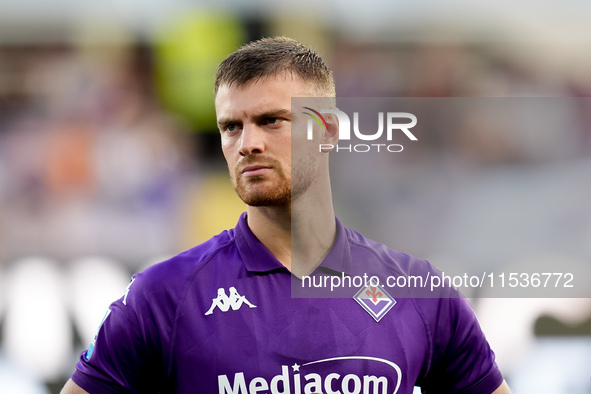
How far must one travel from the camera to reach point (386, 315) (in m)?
2.24

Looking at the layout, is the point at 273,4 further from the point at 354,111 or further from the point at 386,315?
the point at 386,315

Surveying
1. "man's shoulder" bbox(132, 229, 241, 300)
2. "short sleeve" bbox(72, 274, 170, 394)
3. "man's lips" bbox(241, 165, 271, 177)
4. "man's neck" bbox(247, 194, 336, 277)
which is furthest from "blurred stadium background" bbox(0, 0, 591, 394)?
"short sleeve" bbox(72, 274, 170, 394)

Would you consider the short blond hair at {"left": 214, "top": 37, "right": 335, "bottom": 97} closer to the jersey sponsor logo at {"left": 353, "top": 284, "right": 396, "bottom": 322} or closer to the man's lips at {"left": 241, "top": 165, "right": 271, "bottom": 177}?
the man's lips at {"left": 241, "top": 165, "right": 271, "bottom": 177}

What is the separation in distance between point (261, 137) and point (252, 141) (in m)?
0.03

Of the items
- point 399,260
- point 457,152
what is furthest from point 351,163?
point 457,152

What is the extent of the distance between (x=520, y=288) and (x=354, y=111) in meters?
1.11

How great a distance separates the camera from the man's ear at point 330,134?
2359 millimetres

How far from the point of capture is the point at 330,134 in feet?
7.88

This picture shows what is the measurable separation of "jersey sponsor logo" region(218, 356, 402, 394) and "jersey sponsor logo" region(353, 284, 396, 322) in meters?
0.15

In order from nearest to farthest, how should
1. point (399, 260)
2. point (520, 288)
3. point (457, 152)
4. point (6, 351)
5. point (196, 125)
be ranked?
point (399, 260), point (520, 288), point (457, 152), point (6, 351), point (196, 125)

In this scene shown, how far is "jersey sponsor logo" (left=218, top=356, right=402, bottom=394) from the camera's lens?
2098 millimetres

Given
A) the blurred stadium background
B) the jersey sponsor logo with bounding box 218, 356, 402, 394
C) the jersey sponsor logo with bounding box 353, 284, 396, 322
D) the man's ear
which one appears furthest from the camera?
the blurred stadium background

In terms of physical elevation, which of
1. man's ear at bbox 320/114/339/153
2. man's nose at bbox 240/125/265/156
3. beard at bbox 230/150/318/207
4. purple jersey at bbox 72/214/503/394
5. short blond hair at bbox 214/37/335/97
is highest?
short blond hair at bbox 214/37/335/97

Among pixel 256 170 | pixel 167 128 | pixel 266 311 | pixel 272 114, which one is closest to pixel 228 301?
pixel 266 311
